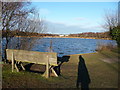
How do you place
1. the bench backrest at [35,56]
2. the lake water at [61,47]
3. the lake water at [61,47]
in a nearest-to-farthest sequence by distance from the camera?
the bench backrest at [35,56] < the lake water at [61,47] < the lake water at [61,47]

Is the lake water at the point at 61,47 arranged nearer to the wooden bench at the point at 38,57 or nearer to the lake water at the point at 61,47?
the lake water at the point at 61,47

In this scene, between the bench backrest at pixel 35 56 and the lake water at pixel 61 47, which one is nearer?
the bench backrest at pixel 35 56

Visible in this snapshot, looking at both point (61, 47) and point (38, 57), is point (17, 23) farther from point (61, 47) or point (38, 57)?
point (61, 47)

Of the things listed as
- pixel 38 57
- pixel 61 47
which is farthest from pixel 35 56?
pixel 61 47

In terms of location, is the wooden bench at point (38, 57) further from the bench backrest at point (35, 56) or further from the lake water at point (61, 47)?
the lake water at point (61, 47)

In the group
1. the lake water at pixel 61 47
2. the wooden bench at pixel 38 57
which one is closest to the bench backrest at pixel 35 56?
the wooden bench at pixel 38 57

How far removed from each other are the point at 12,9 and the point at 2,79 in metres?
4.93

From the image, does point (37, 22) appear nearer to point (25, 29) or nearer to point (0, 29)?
point (25, 29)

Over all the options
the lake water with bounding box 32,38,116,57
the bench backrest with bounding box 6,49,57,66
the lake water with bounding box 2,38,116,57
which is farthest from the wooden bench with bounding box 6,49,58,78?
the lake water with bounding box 32,38,116,57

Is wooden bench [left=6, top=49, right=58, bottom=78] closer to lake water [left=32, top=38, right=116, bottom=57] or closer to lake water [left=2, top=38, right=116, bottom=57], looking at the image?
lake water [left=2, top=38, right=116, bottom=57]

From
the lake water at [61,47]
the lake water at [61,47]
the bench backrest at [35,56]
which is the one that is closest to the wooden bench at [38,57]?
the bench backrest at [35,56]

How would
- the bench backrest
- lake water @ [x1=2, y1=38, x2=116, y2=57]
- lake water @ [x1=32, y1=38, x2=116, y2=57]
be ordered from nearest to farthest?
the bench backrest < lake water @ [x1=2, y1=38, x2=116, y2=57] < lake water @ [x1=32, y1=38, x2=116, y2=57]

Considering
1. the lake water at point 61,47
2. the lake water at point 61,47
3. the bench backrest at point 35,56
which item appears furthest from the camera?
the lake water at point 61,47

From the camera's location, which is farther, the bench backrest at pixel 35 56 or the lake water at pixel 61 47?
the lake water at pixel 61 47
